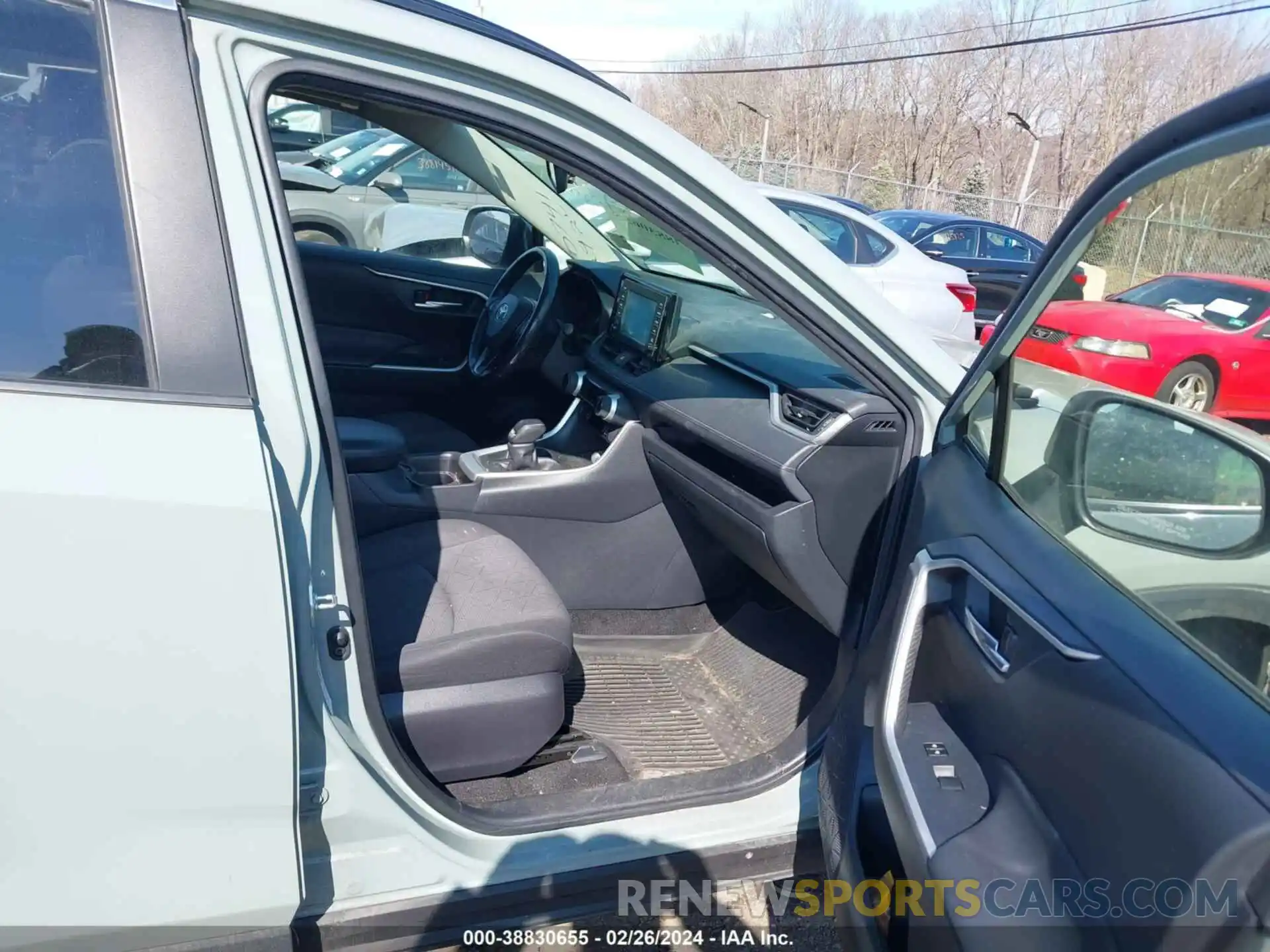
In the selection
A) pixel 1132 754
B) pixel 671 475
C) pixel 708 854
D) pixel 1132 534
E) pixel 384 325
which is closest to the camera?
pixel 1132 754

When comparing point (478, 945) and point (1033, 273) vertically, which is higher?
point (1033, 273)

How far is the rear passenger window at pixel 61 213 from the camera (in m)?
1.19

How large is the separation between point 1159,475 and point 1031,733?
1.40 feet

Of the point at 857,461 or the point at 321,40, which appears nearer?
the point at 321,40

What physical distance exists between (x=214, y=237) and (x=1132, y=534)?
135cm

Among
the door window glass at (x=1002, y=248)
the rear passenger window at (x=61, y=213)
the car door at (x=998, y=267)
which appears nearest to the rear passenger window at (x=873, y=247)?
the car door at (x=998, y=267)

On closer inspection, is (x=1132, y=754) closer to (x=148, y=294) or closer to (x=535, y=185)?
(x=148, y=294)

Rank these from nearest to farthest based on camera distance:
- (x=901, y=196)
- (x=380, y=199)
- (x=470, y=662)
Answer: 1. (x=470, y=662)
2. (x=380, y=199)
3. (x=901, y=196)

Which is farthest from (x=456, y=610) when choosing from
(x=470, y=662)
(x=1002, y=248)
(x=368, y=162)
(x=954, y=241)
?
(x=1002, y=248)

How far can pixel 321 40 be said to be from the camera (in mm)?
1304

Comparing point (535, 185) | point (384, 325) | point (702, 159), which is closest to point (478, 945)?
point (702, 159)

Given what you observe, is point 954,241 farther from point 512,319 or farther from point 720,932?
point 720,932

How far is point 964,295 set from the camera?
6832mm

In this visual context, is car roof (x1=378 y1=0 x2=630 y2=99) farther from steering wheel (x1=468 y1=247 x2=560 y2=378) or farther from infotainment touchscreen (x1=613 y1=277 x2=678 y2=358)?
steering wheel (x1=468 y1=247 x2=560 y2=378)
